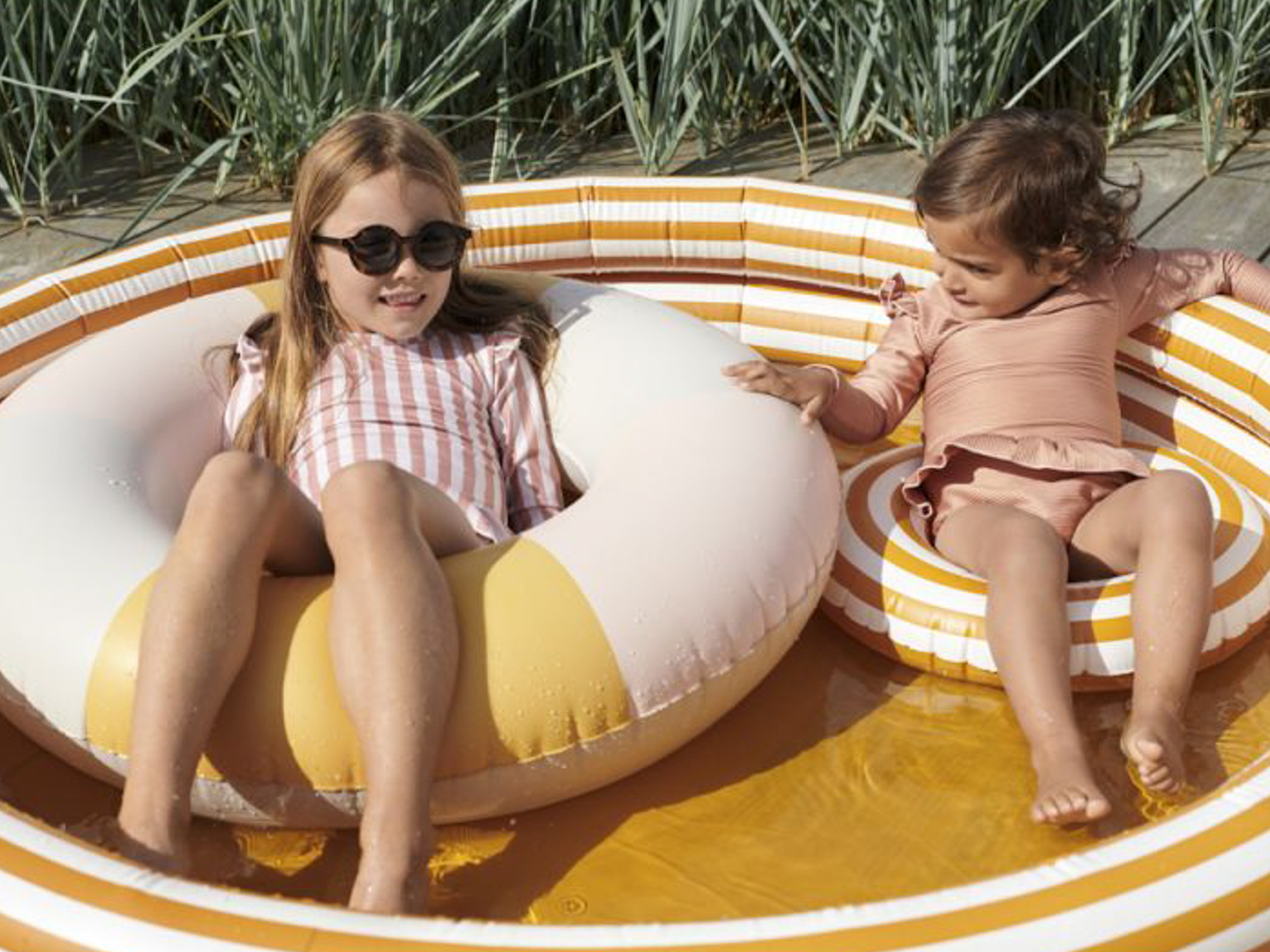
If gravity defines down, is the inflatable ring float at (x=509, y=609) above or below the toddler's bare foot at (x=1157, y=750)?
above

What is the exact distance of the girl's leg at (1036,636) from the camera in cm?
178

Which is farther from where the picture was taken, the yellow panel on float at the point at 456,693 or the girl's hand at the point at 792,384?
the girl's hand at the point at 792,384

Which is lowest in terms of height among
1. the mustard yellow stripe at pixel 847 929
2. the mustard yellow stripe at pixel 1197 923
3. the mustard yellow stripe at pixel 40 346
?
the mustard yellow stripe at pixel 1197 923

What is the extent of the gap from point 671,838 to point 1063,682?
479mm

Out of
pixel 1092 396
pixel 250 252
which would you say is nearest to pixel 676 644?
pixel 1092 396

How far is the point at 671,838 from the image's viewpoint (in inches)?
72.6

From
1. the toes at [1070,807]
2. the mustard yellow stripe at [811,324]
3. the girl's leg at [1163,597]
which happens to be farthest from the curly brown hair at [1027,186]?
the toes at [1070,807]

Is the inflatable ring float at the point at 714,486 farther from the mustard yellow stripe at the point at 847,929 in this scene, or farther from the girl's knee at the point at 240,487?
the girl's knee at the point at 240,487

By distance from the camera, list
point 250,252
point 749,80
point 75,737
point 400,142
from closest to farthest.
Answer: point 75,737 → point 400,142 → point 250,252 → point 749,80

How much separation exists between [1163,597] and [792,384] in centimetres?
55

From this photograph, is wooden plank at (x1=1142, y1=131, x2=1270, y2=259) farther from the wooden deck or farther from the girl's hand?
the girl's hand

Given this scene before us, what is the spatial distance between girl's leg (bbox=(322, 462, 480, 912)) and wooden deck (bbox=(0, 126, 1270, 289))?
6.04 feet

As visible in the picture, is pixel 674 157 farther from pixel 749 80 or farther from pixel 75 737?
pixel 75 737

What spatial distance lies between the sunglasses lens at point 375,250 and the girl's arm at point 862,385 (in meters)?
0.47
